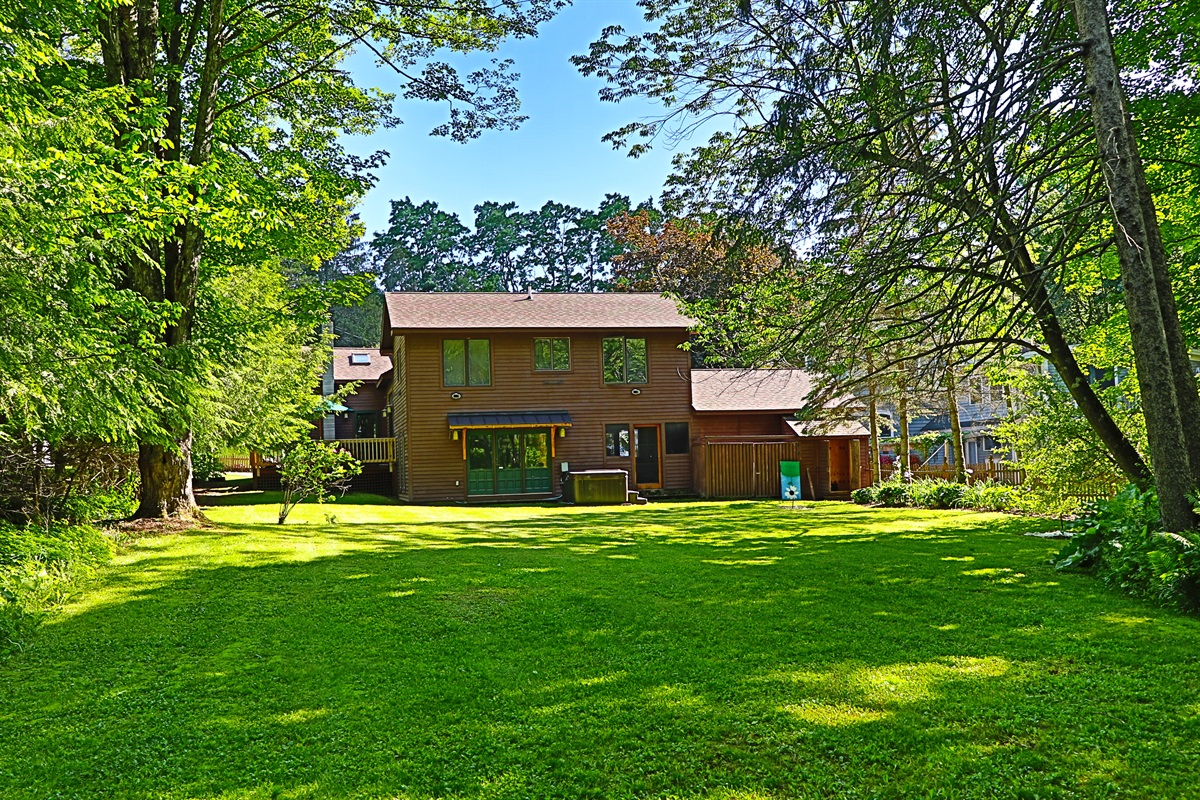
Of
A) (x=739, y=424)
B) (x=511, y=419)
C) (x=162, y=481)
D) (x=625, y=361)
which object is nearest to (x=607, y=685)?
(x=162, y=481)

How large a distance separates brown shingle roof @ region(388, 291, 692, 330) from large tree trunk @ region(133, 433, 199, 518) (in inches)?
396

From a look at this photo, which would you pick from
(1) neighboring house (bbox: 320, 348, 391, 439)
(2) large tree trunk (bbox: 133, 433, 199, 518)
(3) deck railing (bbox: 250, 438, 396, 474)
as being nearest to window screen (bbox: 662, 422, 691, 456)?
(3) deck railing (bbox: 250, 438, 396, 474)

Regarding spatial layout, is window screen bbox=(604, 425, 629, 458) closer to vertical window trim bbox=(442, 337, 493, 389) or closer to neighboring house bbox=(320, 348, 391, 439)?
vertical window trim bbox=(442, 337, 493, 389)

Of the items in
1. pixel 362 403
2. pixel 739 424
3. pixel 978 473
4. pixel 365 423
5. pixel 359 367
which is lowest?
pixel 978 473

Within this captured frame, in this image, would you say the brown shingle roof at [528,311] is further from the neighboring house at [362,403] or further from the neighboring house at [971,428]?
the neighboring house at [971,428]

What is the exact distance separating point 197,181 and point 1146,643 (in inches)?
393

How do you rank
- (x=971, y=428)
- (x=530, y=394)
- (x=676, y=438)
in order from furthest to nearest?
1. (x=971, y=428)
2. (x=676, y=438)
3. (x=530, y=394)

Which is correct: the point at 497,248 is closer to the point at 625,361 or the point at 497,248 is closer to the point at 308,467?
the point at 625,361

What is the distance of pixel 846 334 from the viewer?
9641 mm

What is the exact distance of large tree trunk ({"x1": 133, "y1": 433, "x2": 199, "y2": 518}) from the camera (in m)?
11.5

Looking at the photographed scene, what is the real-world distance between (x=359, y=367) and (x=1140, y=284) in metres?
28.9

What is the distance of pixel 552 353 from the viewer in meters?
Answer: 23.3

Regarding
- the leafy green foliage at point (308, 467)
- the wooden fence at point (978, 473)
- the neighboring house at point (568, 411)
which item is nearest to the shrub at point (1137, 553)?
the leafy green foliage at point (308, 467)

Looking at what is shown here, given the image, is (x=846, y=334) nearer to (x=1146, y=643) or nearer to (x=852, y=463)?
(x=1146, y=643)
